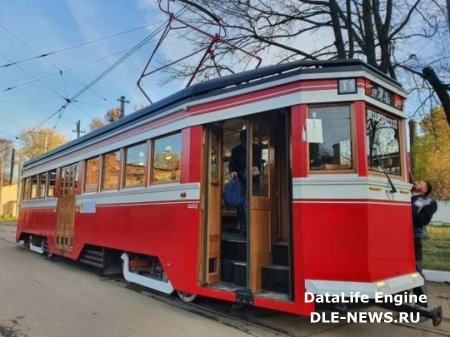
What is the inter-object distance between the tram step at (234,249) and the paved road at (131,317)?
2.46ft

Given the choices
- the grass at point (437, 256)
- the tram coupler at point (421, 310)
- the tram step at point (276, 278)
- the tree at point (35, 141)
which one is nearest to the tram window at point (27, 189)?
the tram step at point (276, 278)

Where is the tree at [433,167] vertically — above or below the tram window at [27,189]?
above

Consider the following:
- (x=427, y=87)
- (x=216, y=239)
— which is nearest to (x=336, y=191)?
(x=216, y=239)

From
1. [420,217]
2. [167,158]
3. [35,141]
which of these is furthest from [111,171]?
[35,141]

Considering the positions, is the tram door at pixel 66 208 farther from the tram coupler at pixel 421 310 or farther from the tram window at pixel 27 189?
the tram coupler at pixel 421 310

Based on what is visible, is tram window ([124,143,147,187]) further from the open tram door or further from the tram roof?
the open tram door

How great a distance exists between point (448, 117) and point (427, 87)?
2.32m

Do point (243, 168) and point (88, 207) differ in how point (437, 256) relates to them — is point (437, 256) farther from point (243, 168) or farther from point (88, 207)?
point (88, 207)

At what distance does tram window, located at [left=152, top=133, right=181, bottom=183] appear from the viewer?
6.31 meters

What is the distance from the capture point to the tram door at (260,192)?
17.5ft

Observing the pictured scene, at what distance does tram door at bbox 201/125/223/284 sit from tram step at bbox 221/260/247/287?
90 mm

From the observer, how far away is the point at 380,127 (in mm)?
5105

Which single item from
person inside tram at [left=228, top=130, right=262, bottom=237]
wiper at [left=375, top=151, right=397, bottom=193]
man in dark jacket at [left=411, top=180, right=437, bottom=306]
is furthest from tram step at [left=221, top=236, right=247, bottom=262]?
man in dark jacket at [left=411, top=180, right=437, bottom=306]

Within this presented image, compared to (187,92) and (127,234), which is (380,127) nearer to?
(187,92)
